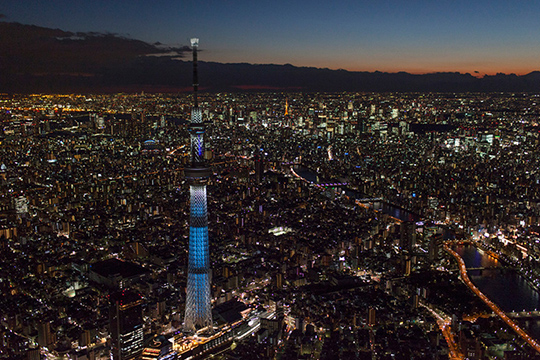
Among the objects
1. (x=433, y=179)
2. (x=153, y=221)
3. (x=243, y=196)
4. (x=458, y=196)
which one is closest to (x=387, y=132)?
(x=433, y=179)

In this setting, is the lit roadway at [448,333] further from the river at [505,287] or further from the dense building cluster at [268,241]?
the river at [505,287]

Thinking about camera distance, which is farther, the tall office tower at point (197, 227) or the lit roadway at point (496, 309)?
the lit roadway at point (496, 309)

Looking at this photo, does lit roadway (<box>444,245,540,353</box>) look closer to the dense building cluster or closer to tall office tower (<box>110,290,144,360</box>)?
the dense building cluster

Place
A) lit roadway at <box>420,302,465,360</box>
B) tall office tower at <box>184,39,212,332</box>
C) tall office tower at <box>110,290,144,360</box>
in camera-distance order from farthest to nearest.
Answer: lit roadway at <box>420,302,465,360</box> < tall office tower at <box>110,290,144,360</box> < tall office tower at <box>184,39,212,332</box>

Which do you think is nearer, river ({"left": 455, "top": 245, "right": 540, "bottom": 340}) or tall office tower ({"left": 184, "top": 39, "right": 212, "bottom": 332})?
tall office tower ({"left": 184, "top": 39, "right": 212, "bottom": 332})

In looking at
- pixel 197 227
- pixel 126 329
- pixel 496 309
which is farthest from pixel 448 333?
pixel 126 329

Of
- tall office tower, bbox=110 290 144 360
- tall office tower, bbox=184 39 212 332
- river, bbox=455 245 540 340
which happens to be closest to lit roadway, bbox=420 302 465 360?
river, bbox=455 245 540 340

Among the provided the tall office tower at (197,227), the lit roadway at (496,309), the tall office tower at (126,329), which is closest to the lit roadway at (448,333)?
the lit roadway at (496,309)
